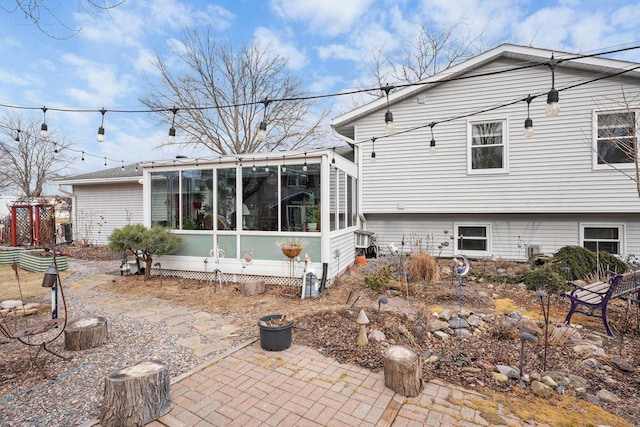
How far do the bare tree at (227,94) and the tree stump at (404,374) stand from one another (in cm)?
1428

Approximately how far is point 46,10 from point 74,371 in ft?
10.5

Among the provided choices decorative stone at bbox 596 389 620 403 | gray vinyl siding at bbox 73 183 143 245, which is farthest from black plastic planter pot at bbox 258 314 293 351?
gray vinyl siding at bbox 73 183 143 245

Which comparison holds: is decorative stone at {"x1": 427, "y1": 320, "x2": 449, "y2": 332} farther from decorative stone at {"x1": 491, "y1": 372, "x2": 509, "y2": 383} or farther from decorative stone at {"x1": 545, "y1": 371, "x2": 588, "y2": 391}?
decorative stone at {"x1": 545, "y1": 371, "x2": 588, "y2": 391}

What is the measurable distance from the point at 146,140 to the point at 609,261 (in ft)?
60.8

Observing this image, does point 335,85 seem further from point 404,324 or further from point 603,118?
point 404,324

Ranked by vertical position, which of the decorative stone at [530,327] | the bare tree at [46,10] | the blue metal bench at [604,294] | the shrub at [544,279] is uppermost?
the bare tree at [46,10]

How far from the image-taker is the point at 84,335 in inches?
137

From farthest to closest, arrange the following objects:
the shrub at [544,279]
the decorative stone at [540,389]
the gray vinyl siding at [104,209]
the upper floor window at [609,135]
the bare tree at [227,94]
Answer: the bare tree at [227,94]
the gray vinyl siding at [104,209]
the upper floor window at [609,135]
the shrub at [544,279]
the decorative stone at [540,389]

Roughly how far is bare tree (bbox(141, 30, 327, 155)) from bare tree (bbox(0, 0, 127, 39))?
12.9 meters

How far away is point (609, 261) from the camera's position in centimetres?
619

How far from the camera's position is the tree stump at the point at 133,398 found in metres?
2.22

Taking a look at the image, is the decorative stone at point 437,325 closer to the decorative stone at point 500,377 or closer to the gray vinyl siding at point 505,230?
the decorative stone at point 500,377

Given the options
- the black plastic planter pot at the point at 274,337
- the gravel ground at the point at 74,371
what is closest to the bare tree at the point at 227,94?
the gravel ground at the point at 74,371

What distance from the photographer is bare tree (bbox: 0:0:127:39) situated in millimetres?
2482
